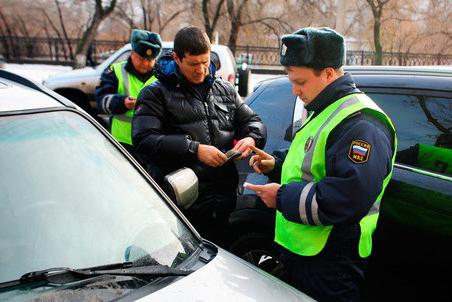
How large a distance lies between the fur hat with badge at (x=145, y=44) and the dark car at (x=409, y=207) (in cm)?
134

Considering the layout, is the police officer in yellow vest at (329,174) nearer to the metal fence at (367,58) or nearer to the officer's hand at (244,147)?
the officer's hand at (244,147)

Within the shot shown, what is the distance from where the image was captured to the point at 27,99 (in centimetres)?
179

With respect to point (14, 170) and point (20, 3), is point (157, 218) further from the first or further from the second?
point (20, 3)

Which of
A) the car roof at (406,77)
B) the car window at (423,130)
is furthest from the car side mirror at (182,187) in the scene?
the car roof at (406,77)

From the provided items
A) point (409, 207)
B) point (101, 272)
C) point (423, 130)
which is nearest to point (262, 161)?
point (409, 207)

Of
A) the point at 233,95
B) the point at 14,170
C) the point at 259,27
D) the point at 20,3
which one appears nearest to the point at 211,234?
the point at 233,95

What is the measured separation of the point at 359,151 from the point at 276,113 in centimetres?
144

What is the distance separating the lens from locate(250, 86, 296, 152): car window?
121 inches

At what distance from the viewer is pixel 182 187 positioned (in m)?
2.01

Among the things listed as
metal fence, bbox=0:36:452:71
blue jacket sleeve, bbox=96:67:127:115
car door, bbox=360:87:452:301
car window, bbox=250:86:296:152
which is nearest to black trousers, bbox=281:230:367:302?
A: car door, bbox=360:87:452:301

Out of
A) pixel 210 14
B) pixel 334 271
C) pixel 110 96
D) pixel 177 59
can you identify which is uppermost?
pixel 210 14

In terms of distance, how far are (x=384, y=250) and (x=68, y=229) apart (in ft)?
5.72

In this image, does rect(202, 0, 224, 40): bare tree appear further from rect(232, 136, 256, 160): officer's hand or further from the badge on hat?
the badge on hat

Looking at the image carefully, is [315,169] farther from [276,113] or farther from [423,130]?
[276,113]
